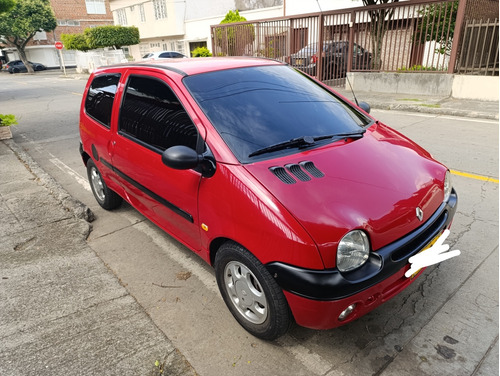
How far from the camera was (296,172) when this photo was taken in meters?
2.28

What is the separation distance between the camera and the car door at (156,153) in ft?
8.77

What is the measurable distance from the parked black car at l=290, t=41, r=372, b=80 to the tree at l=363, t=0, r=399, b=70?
322 millimetres

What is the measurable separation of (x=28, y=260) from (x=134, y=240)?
961mm

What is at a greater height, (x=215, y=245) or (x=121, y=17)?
(x=121, y=17)

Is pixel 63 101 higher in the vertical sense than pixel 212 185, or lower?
lower

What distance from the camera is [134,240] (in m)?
3.85

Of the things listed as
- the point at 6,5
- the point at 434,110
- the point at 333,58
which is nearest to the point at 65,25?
the point at 6,5

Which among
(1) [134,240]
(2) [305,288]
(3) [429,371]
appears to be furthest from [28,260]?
(3) [429,371]

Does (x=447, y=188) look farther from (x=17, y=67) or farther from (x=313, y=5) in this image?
(x=17, y=67)

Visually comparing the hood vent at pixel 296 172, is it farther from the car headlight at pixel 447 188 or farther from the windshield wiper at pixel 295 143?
the car headlight at pixel 447 188

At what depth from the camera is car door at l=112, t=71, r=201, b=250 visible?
267cm

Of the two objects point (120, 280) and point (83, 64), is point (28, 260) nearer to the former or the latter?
point (120, 280)

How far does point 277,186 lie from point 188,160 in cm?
61

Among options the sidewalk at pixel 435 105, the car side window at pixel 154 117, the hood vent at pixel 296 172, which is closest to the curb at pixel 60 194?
the car side window at pixel 154 117
